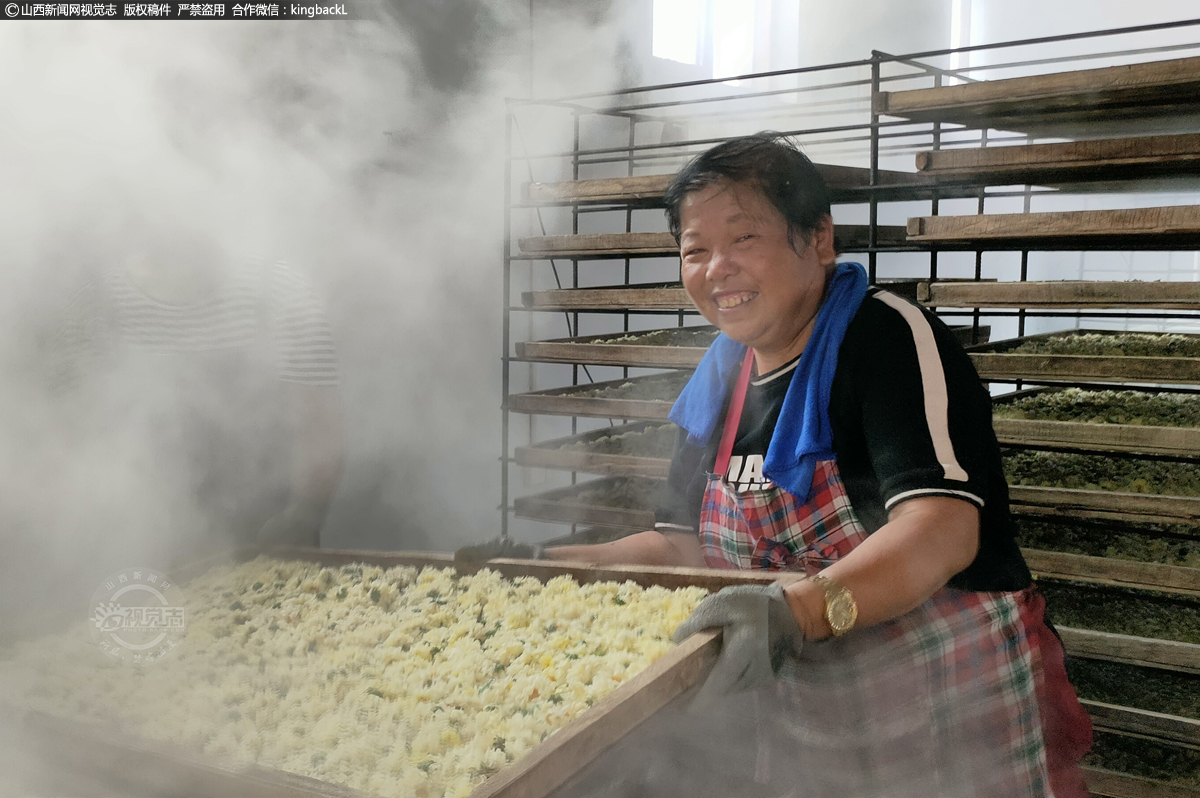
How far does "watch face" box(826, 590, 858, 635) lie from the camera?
3.97 feet

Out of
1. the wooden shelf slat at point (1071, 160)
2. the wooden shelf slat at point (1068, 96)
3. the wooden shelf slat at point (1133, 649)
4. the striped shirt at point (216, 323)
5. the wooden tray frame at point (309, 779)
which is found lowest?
the wooden shelf slat at point (1133, 649)

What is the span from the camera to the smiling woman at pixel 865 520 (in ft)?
4.24

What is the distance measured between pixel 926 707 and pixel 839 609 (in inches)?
12.3

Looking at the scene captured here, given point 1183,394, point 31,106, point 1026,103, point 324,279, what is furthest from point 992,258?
point 31,106

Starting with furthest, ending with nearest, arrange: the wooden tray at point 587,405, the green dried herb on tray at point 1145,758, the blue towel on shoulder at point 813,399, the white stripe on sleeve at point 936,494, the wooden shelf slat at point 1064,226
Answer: the wooden tray at point 587,405
the green dried herb on tray at point 1145,758
the wooden shelf slat at point 1064,226
the blue towel on shoulder at point 813,399
the white stripe on sleeve at point 936,494

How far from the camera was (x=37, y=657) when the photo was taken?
133cm

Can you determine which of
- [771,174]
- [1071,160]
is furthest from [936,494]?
[1071,160]

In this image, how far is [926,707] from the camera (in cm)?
139

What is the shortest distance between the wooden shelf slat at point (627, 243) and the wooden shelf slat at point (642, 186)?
0.14 metres

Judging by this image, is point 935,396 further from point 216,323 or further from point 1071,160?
point 216,323

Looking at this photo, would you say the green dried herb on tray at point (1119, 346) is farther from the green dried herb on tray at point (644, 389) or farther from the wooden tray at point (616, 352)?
the green dried herb on tray at point (644, 389)

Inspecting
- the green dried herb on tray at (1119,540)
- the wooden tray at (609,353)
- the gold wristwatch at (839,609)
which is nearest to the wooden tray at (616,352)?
the wooden tray at (609,353)

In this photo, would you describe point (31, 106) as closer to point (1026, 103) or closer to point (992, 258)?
point (1026, 103)

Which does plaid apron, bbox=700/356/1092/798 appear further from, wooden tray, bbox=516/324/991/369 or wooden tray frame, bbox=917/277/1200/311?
wooden tray, bbox=516/324/991/369
